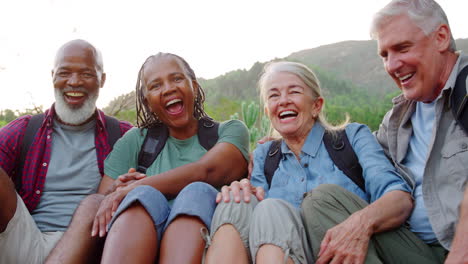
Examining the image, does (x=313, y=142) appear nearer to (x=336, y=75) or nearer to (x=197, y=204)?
(x=197, y=204)

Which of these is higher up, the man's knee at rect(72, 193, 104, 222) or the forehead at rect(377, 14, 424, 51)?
the forehead at rect(377, 14, 424, 51)

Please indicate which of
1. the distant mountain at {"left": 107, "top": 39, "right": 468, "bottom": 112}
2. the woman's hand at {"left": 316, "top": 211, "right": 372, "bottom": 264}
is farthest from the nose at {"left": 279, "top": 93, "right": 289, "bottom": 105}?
the distant mountain at {"left": 107, "top": 39, "right": 468, "bottom": 112}

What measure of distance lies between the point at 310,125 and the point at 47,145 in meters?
2.05

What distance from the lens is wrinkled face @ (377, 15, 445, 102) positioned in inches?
96.9

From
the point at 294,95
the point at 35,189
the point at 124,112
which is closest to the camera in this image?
the point at 294,95

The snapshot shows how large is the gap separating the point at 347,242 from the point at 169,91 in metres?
1.67

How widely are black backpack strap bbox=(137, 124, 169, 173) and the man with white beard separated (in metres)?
0.43

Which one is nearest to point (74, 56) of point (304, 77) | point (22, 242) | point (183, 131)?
point (183, 131)

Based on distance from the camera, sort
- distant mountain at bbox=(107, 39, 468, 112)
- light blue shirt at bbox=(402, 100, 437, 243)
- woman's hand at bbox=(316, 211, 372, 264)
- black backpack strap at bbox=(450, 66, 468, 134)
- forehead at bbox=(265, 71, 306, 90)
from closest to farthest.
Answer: woman's hand at bbox=(316, 211, 372, 264) → black backpack strap at bbox=(450, 66, 468, 134) → light blue shirt at bbox=(402, 100, 437, 243) → forehead at bbox=(265, 71, 306, 90) → distant mountain at bbox=(107, 39, 468, 112)

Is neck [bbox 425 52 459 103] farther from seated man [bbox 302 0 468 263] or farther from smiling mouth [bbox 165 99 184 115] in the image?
smiling mouth [bbox 165 99 184 115]

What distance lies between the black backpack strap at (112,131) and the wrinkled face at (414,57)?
2179mm

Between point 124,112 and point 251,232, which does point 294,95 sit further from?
point 124,112

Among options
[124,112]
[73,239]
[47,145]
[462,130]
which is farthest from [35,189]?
[124,112]

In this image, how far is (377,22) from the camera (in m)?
2.59
